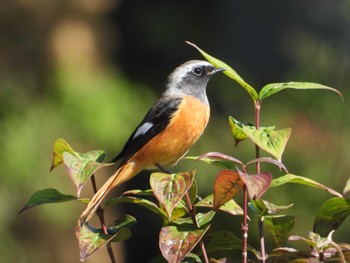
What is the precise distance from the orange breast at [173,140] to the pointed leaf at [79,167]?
1.21 metres

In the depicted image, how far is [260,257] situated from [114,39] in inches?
204

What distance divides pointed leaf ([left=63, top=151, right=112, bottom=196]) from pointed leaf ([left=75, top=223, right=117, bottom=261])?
86mm

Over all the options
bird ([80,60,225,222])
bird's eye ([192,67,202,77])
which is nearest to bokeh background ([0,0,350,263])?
bird's eye ([192,67,202,77])

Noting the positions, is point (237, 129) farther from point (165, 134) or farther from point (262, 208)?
point (165, 134)

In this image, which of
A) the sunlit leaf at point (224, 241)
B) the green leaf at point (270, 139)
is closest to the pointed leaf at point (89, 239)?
the sunlit leaf at point (224, 241)

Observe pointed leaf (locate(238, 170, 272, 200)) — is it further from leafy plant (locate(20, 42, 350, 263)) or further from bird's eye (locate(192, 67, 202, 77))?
bird's eye (locate(192, 67, 202, 77))

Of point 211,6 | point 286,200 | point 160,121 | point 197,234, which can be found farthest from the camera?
point 211,6

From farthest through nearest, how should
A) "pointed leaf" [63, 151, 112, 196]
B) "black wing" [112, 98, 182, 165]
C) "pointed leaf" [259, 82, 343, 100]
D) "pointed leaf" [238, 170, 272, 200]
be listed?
"black wing" [112, 98, 182, 165] → "pointed leaf" [259, 82, 343, 100] → "pointed leaf" [63, 151, 112, 196] → "pointed leaf" [238, 170, 272, 200]

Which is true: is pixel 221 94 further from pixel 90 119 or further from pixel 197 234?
pixel 197 234

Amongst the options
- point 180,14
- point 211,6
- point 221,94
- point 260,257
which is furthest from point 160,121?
point 211,6

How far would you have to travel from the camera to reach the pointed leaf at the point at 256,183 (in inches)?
56.4

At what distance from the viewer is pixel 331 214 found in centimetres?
161

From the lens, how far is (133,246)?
6789 millimetres

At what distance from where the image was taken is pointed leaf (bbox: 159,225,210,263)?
1489mm
